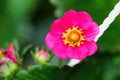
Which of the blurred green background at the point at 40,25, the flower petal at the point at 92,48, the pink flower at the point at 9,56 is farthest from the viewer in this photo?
the blurred green background at the point at 40,25

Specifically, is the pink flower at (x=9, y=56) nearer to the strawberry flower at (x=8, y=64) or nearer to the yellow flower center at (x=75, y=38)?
the strawberry flower at (x=8, y=64)

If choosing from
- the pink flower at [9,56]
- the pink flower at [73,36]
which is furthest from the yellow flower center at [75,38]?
the pink flower at [9,56]

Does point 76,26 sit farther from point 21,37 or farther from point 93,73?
point 21,37

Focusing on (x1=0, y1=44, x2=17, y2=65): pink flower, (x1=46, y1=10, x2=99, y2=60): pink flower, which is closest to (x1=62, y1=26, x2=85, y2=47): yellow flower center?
(x1=46, y1=10, x2=99, y2=60): pink flower

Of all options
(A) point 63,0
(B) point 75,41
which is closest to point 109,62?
(A) point 63,0

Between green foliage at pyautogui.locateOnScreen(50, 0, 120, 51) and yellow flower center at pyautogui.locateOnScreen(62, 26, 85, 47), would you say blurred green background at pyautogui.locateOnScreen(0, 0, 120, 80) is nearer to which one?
green foliage at pyautogui.locateOnScreen(50, 0, 120, 51)

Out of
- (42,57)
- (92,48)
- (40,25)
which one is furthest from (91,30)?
(40,25)
